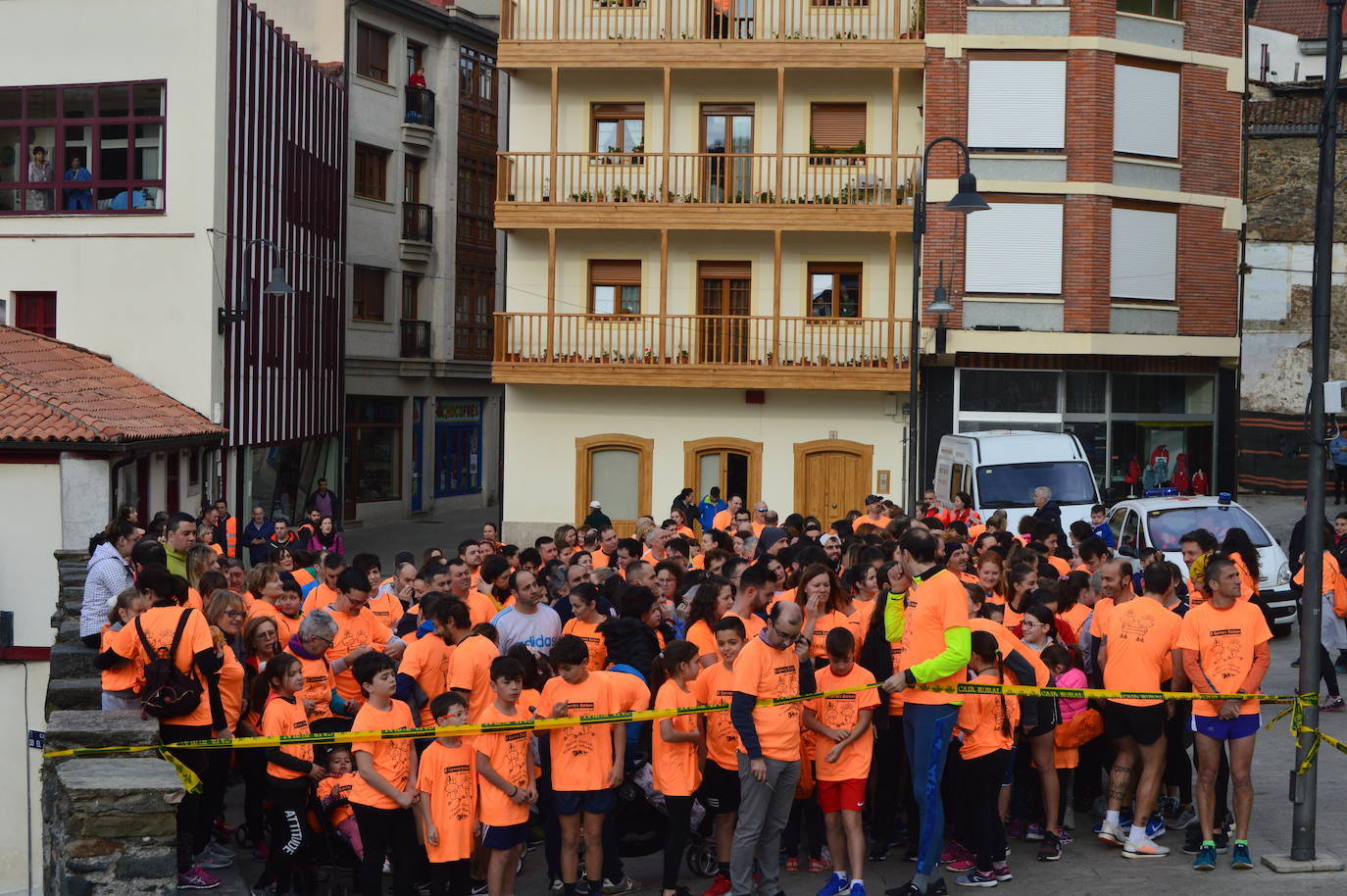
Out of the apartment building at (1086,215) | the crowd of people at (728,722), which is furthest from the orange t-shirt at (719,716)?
the apartment building at (1086,215)

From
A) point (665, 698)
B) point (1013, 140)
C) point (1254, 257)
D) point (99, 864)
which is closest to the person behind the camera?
point (99, 864)

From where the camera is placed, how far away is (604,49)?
29719 millimetres

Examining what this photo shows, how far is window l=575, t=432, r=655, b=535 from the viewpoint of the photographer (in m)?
30.7

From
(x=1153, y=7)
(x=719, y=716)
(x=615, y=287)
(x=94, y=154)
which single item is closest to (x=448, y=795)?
(x=719, y=716)

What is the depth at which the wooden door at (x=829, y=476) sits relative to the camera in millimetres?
30125

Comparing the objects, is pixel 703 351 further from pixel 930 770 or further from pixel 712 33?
pixel 930 770

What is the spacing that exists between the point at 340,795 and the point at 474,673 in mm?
1162

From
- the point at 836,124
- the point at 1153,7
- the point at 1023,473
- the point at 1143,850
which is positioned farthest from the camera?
the point at 836,124

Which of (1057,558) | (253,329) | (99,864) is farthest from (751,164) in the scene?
(99,864)

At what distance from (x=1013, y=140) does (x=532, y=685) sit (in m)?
21.5

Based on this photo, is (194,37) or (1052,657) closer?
(1052,657)

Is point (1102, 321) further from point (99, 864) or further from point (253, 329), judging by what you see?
point (99, 864)

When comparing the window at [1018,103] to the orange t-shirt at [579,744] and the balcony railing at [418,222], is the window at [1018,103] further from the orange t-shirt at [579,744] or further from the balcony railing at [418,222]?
the orange t-shirt at [579,744]

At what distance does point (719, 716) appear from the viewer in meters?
9.39
